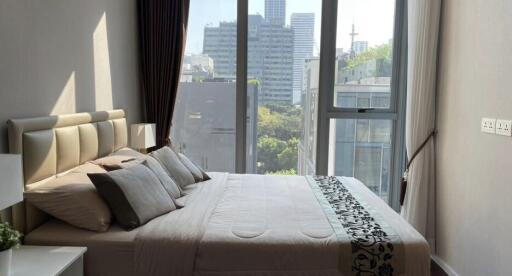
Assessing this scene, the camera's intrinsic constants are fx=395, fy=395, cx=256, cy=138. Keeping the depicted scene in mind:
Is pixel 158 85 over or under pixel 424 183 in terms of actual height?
over

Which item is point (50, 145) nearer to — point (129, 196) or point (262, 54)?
point (129, 196)

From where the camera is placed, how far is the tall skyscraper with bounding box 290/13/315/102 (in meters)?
4.18

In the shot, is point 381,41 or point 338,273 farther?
point 381,41

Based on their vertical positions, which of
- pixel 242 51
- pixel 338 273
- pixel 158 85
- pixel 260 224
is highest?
pixel 242 51

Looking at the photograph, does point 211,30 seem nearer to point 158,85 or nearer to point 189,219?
point 158,85

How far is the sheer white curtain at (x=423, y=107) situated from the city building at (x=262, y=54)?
49.7 inches

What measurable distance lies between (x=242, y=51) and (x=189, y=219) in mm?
2347

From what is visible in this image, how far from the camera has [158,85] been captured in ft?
13.2

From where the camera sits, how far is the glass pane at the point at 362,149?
4281 millimetres

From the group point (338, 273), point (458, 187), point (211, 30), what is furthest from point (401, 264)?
point (211, 30)

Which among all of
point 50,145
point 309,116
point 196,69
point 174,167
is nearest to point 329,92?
point 309,116

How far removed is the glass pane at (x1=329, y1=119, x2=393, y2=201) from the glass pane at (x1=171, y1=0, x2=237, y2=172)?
3.72 ft

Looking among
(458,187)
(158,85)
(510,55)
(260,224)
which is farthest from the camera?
(158,85)

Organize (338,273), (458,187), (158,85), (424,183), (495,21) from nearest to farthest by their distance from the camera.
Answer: (338,273)
(495,21)
(458,187)
(424,183)
(158,85)
